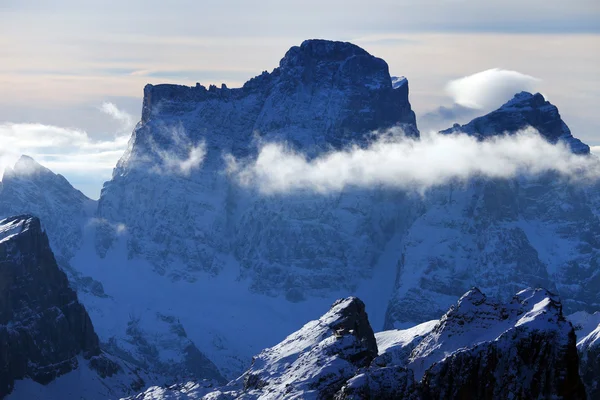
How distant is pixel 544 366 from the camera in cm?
19300

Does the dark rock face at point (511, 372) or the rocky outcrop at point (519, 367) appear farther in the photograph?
the rocky outcrop at point (519, 367)

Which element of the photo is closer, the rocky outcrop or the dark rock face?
the dark rock face

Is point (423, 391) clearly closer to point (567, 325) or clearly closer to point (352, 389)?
point (352, 389)

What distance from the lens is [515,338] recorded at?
19700 centimetres

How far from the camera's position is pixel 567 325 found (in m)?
195

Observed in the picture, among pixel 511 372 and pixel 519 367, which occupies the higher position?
pixel 519 367

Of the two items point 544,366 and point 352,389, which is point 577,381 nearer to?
point 544,366

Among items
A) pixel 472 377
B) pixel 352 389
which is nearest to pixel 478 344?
pixel 472 377

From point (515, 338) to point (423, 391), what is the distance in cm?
1536

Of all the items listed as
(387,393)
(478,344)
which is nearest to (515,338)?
(478,344)

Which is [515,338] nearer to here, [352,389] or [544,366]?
[544,366]

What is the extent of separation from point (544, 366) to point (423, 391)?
18.2 metres

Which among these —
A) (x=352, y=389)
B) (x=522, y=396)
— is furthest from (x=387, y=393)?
(x=522, y=396)

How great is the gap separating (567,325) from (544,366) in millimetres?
7032
